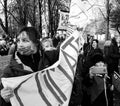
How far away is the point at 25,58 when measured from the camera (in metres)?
2.67

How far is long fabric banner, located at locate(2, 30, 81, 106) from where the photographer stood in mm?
2521

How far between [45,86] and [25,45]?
412 millimetres

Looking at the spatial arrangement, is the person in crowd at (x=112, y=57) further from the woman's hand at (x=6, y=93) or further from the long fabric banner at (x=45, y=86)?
the woman's hand at (x=6, y=93)

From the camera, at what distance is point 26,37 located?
2699 millimetres

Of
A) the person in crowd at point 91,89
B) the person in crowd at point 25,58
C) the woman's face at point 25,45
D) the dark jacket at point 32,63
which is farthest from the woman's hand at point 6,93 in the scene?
the person in crowd at point 91,89

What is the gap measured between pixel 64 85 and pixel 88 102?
1295mm

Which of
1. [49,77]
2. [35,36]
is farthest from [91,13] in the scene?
[49,77]

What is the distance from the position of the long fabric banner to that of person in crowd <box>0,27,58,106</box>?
0.07 metres

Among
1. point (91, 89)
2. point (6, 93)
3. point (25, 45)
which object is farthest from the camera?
point (91, 89)

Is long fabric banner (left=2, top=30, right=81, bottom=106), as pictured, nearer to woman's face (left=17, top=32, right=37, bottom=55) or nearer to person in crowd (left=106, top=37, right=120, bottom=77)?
woman's face (left=17, top=32, right=37, bottom=55)

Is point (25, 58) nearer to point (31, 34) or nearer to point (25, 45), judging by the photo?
point (25, 45)

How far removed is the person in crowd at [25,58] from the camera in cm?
257

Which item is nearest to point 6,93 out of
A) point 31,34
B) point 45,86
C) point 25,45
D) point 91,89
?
point 45,86

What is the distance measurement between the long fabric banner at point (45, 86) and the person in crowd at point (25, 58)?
74 mm
